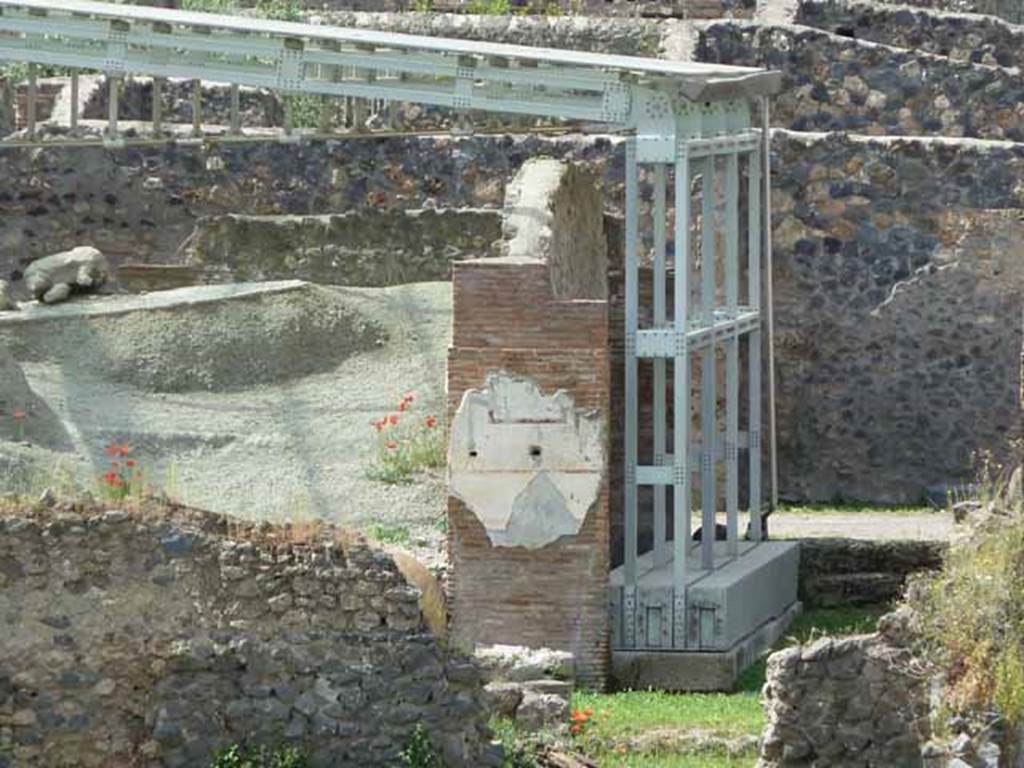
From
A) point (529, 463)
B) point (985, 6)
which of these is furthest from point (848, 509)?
point (985, 6)

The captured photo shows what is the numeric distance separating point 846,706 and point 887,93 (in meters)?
13.4

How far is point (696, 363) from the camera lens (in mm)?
28281

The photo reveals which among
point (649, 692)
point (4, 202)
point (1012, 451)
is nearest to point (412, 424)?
point (649, 692)

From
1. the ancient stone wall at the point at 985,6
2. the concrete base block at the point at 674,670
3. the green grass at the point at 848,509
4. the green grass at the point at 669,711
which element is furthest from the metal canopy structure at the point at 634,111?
the ancient stone wall at the point at 985,6

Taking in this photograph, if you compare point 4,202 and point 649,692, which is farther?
point 4,202

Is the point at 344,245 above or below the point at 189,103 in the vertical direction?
below

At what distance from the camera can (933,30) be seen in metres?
33.5

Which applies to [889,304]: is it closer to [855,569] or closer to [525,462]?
[855,569]

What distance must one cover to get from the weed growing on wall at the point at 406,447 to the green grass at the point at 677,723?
87.5 inches

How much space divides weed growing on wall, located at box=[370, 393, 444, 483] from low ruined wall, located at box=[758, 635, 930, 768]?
218 inches

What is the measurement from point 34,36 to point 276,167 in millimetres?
5268

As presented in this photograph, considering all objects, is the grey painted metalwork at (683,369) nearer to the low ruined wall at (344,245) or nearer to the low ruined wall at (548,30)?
the low ruined wall at (344,245)

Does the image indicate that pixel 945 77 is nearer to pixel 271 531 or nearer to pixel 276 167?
pixel 276 167

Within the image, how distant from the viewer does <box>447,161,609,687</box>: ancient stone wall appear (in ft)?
74.4
